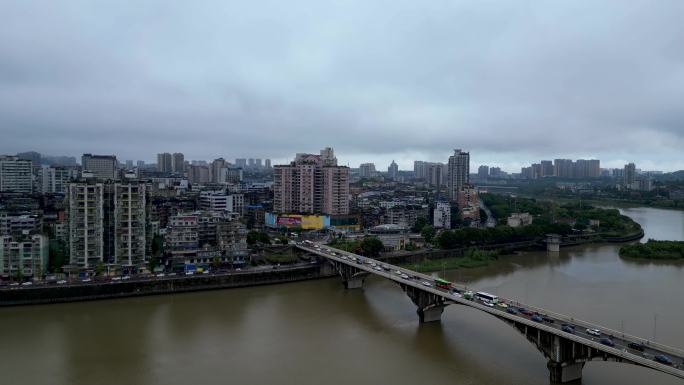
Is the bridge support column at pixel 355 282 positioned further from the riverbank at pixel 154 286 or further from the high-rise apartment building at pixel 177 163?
the high-rise apartment building at pixel 177 163

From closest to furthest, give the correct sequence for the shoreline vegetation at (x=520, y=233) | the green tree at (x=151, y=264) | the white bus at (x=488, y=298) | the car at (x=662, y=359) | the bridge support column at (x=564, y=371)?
Answer: the car at (x=662, y=359), the bridge support column at (x=564, y=371), the white bus at (x=488, y=298), the green tree at (x=151, y=264), the shoreline vegetation at (x=520, y=233)

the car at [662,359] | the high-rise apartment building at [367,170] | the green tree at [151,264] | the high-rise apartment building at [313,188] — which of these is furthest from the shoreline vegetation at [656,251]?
the high-rise apartment building at [367,170]

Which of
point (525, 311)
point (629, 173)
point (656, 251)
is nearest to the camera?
point (525, 311)

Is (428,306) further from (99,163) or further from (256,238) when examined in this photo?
(99,163)

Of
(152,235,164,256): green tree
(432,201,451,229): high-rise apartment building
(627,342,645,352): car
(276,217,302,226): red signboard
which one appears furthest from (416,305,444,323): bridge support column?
(432,201,451,229): high-rise apartment building

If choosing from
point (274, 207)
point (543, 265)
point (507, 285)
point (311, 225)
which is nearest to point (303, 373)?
point (507, 285)

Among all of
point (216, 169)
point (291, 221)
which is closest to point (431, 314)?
point (291, 221)
